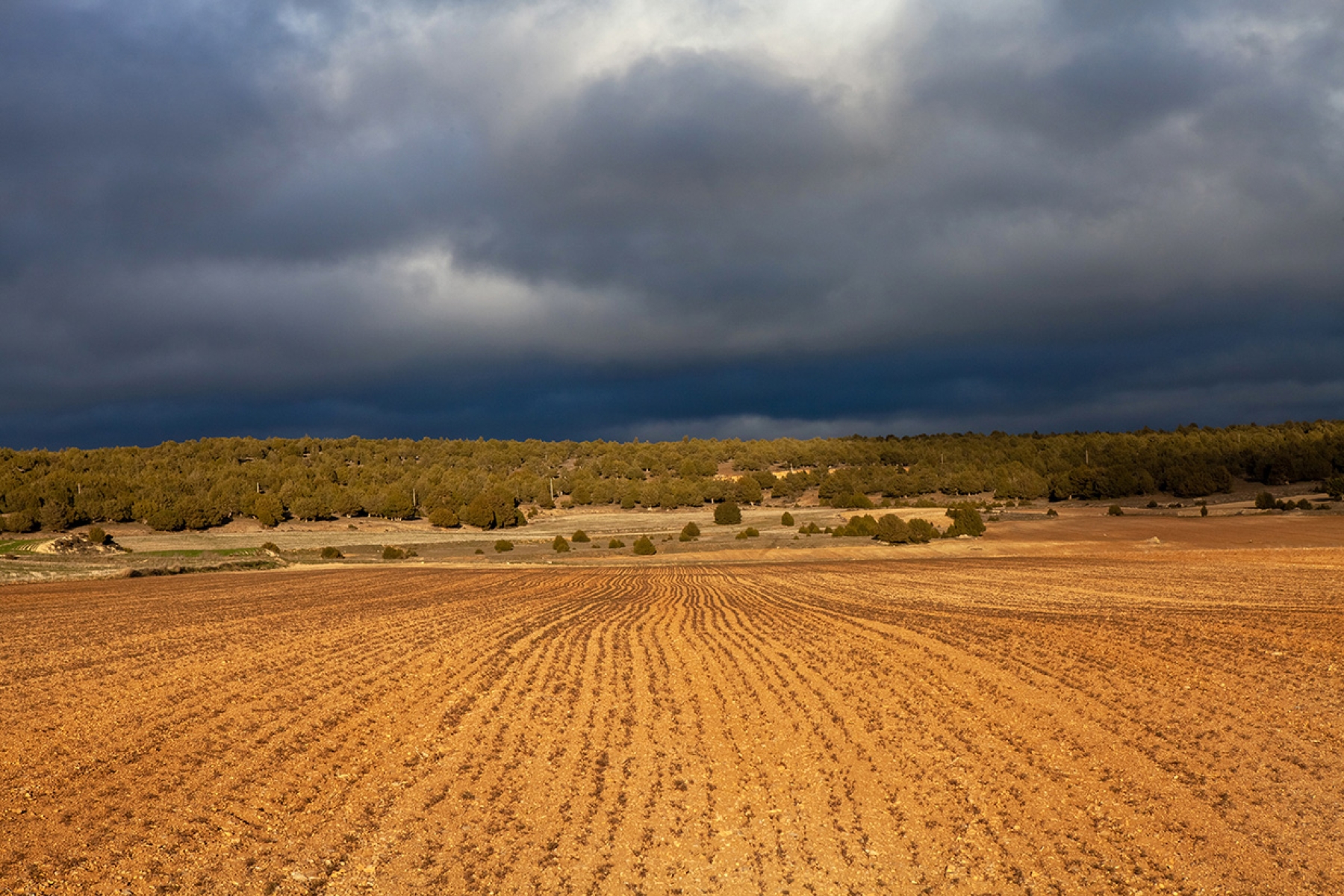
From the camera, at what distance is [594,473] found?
142 meters

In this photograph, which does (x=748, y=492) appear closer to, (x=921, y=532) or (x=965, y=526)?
(x=965, y=526)

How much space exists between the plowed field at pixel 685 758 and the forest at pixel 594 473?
248 feet

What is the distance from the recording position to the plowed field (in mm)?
7422

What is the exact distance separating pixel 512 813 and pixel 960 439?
559 feet

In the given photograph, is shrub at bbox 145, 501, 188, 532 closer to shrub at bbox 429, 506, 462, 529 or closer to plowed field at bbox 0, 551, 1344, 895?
shrub at bbox 429, 506, 462, 529

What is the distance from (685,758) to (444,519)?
8693 cm

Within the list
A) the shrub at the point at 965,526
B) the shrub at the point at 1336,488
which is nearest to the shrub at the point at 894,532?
the shrub at the point at 965,526

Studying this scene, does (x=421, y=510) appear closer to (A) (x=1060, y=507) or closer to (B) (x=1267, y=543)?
(A) (x=1060, y=507)

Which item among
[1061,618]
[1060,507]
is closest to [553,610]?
[1061,618]

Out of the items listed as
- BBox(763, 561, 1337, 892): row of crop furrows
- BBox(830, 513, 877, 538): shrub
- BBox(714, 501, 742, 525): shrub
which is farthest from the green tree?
BBox(763, 561, 1337, 892): row of crop furrows

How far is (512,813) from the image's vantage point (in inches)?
342

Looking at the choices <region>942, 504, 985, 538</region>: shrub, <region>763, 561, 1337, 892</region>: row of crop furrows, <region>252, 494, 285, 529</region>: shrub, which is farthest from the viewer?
<region>252, 494, 285, 529</region>: shrub

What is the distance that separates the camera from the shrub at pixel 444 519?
94.0m

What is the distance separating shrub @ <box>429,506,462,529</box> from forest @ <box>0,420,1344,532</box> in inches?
6.1
